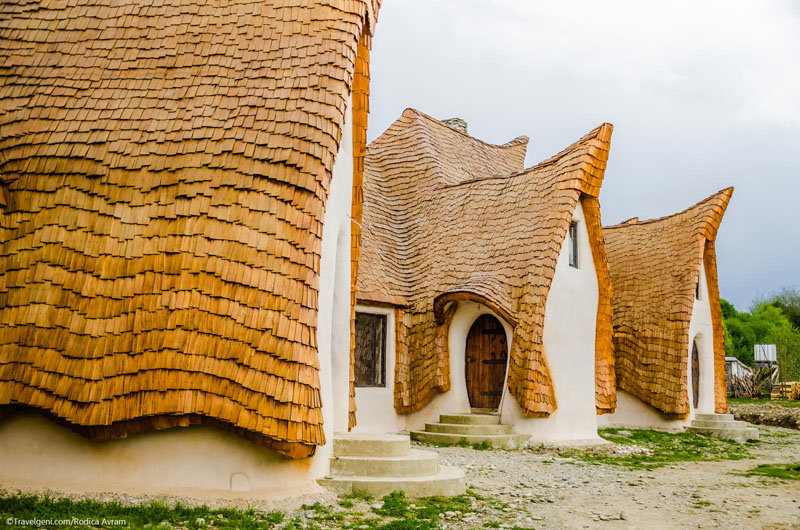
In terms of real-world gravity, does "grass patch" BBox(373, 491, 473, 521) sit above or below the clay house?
below

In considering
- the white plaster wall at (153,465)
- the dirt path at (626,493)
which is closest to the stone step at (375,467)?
the white plaster wall at (153,465)

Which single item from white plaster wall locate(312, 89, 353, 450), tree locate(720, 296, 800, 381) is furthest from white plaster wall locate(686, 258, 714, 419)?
tree locate(720, 296, 800, 381)

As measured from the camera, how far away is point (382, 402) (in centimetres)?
1414

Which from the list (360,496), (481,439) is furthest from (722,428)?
(360,496)

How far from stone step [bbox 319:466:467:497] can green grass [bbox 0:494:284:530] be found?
39.4 inches

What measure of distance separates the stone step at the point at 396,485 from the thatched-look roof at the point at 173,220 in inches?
30.1

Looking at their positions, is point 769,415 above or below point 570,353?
below

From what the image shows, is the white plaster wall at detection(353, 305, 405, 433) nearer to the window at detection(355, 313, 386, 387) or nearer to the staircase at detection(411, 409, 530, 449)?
the window at detection(355, 313, 386, 387)

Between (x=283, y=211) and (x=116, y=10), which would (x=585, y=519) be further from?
(x=116, y=10)

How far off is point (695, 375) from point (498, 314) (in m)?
8.47

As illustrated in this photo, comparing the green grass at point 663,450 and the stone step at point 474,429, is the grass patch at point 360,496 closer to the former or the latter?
the green grass at point 663,450

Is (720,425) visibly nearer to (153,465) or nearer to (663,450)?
(663,450)

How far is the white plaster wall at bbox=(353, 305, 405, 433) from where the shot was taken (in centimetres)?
1384

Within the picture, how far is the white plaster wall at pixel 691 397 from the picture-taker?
57.4 ft
